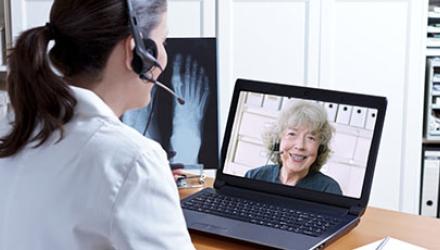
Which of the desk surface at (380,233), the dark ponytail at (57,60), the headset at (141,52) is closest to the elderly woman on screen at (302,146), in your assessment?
the desk surface at (380,233)

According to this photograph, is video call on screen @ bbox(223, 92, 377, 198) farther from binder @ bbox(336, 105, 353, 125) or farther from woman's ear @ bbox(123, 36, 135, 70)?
woman's ear @ bbox(123, 36, 135, 70)

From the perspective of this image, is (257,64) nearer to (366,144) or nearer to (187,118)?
(187,118)

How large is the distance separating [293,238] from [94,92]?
544mm

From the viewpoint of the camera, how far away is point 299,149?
4.99 ft

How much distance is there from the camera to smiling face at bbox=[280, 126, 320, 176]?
1517mm

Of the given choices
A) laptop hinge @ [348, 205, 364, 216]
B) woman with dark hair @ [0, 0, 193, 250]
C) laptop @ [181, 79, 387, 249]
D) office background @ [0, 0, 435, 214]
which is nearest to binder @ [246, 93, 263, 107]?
laptop @ [181, 79, 387, 249]

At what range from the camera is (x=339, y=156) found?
1.50m

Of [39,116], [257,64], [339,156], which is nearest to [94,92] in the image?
[39,116]

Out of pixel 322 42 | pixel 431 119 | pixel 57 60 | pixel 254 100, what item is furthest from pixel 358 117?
pixel 431 119

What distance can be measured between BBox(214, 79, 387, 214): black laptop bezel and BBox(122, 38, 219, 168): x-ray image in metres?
0.11

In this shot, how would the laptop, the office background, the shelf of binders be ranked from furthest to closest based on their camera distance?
the shelf of binders
the office background
the laptop

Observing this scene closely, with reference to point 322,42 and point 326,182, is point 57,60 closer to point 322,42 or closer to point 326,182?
point 326,182

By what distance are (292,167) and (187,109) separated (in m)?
0.35

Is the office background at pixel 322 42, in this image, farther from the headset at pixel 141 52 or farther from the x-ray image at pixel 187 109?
the headset at pixel 141 52
